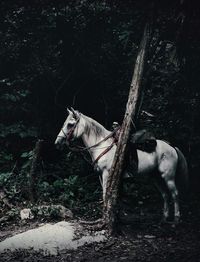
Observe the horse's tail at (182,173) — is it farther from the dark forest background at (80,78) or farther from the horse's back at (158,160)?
the dark forest background at (80,78)

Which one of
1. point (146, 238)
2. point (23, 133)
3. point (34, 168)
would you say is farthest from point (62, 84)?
point (146, 238)

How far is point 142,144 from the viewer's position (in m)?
10.6

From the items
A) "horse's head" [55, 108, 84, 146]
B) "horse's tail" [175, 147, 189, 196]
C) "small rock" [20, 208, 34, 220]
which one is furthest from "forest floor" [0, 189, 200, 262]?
"horse's head" [55, 108, 84, 146]

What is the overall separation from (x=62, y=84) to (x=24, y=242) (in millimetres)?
6654

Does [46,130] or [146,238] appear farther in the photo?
[46,130]

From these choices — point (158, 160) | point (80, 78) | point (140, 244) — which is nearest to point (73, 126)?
point (158, 160)

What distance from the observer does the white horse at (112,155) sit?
33.9ft

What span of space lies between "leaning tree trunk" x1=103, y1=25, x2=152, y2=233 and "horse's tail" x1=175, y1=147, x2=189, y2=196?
185 cm

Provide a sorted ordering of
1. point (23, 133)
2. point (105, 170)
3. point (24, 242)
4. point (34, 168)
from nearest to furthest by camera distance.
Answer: point (24, 242)
point (105, 170)
point (34, 168)
point (23, 133)

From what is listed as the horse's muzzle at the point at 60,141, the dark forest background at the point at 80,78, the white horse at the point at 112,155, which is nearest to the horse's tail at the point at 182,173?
the white horse at the point at 112,155

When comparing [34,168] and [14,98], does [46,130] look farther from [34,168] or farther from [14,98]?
[34,168]

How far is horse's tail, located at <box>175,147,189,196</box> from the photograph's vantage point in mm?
11055

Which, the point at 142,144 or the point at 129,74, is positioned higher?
the point at 129,74

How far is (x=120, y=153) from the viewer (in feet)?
31.8
